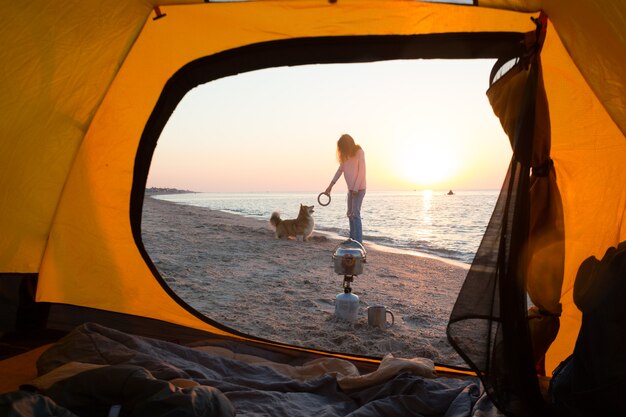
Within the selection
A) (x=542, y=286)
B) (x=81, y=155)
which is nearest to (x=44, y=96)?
(x=81, y=155)

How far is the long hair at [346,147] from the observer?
16.9ft

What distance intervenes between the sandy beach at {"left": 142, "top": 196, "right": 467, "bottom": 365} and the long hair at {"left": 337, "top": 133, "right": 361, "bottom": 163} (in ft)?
4.36

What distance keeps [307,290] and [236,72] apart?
2.67m

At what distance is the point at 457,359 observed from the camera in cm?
265

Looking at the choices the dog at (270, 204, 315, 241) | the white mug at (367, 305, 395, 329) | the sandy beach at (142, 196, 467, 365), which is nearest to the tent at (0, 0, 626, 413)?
the sandy beach at (142, 196, 467, 365)

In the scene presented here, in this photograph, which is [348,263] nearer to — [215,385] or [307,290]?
[307,290]

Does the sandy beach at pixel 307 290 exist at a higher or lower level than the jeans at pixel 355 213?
lower

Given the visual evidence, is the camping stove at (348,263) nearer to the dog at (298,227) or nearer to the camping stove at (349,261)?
the camping stove at (349,261)

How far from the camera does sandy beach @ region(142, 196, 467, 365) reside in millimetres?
2973

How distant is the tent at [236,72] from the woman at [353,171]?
2929mm

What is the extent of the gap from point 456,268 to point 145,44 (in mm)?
5663

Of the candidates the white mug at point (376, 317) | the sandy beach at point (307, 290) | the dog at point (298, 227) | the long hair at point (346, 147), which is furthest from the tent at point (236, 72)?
the dog at point (298, 227)

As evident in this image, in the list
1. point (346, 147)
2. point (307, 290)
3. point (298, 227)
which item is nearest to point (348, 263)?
point (307, 290)

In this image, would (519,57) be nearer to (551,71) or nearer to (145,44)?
(551,71)
